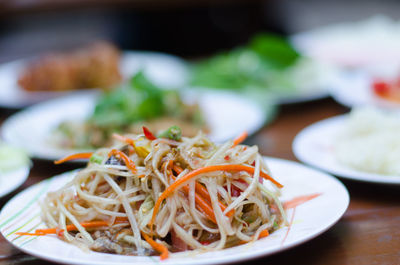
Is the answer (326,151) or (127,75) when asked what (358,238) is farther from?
(127,75)

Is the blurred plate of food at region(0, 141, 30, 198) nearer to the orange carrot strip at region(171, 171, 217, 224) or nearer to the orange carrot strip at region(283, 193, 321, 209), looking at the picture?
the orange carrot strip at region(171, 171, 217, 224)

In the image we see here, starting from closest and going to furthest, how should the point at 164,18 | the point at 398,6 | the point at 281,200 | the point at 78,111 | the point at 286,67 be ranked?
the point at 281,200
the point at 78,111
the point at 286,67
the point at 164,18
the point at 398,6

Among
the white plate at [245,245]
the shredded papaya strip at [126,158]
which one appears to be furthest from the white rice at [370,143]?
the shredded papaya strip at [126,158]

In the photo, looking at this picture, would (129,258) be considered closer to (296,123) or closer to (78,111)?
(296,123)

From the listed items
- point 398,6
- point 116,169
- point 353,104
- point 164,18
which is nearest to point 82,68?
point 353,104

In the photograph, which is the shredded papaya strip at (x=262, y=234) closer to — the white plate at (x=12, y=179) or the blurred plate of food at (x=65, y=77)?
the white plate at (x=12, y=179)

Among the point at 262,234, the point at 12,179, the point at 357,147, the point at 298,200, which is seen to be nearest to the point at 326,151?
the point at 357,147
